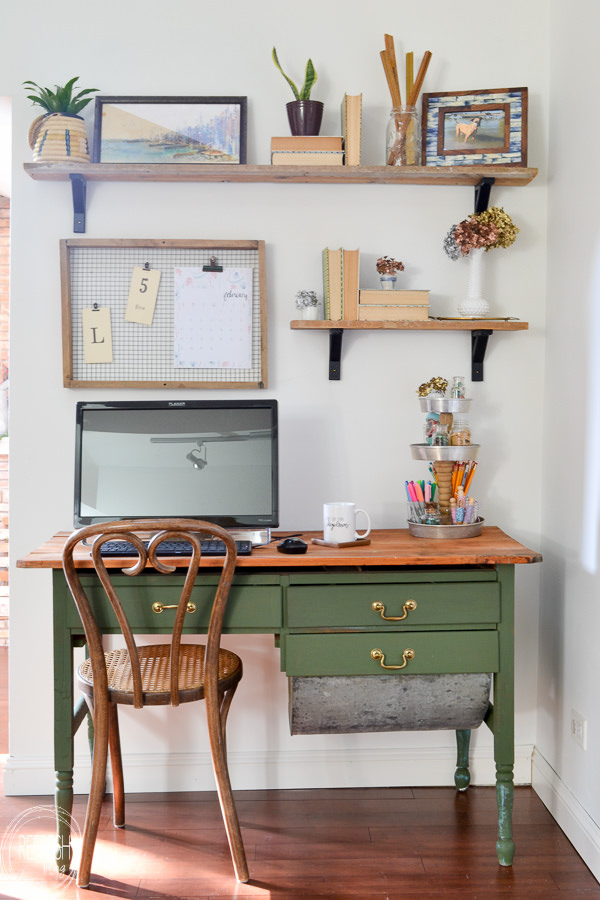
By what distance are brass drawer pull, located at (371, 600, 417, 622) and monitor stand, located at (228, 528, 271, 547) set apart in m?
0.35

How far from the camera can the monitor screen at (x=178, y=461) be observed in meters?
2.23

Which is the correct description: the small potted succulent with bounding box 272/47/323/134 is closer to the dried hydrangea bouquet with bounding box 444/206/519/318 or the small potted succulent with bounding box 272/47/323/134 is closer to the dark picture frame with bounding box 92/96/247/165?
the dark picture frame with bounding box 92/96/247/165

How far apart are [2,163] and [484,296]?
206cm

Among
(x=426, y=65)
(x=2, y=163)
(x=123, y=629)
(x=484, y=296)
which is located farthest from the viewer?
(x=2, y=163)

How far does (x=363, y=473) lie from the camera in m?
2.53

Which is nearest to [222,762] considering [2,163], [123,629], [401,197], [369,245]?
[123,629]

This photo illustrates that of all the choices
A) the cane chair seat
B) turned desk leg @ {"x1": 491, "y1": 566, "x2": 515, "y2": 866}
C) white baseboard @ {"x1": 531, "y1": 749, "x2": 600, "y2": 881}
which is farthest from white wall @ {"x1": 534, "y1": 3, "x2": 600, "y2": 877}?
the cane chair seat

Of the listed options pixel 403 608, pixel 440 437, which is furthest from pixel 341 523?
pixel 440 437

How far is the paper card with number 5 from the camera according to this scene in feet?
8.06

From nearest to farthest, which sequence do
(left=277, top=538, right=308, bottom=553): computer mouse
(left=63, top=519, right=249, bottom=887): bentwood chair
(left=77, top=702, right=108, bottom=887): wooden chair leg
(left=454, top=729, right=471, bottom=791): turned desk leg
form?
(left=63, top=519, right=249, bottom=887): bentwood chair < (left=77, top=702, right=108, bottom=887): wooden chair leg < (left=277, top=538, right=308, bottom=553): computer mouse < (left=454, top=729, right=471, bottom=791): turned desk leg

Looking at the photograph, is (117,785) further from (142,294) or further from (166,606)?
(142,294)

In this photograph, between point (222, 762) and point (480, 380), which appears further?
point (480, 380)

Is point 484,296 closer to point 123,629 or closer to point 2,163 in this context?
point 123,629

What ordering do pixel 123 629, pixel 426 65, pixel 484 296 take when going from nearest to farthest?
1. pixel 123 629
2. pixel 426 65
3. pixel 484 296
